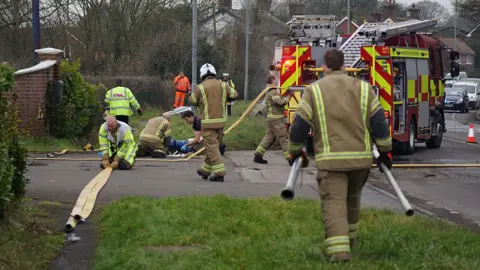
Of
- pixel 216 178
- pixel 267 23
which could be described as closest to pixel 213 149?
pixel 216 178

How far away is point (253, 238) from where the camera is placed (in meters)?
7.77

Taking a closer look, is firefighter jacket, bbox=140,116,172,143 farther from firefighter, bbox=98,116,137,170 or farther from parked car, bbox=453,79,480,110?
parked car, bbox=453,79,480,110

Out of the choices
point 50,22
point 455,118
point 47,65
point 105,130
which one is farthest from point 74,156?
point 455,118

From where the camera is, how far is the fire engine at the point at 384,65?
17.1m

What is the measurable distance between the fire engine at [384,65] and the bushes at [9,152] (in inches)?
369

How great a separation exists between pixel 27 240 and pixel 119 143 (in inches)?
234

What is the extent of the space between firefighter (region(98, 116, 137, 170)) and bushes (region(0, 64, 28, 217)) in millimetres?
4503

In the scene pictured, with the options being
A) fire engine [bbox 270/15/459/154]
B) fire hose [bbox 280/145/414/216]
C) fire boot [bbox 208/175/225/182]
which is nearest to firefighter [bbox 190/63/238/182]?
fire boot [bbox 208/175/225/182]

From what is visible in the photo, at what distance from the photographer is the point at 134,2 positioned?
42.5 m

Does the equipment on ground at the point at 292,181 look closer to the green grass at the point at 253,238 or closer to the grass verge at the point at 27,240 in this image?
the green grass at the point at 253,238

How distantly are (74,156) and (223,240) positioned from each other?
389 inches

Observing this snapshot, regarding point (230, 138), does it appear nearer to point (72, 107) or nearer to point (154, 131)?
point (154, 131)

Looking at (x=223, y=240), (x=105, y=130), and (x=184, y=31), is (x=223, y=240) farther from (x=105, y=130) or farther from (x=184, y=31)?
(x=184, y=31)

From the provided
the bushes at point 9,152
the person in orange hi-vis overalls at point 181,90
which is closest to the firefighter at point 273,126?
the bushes at point 9,152
